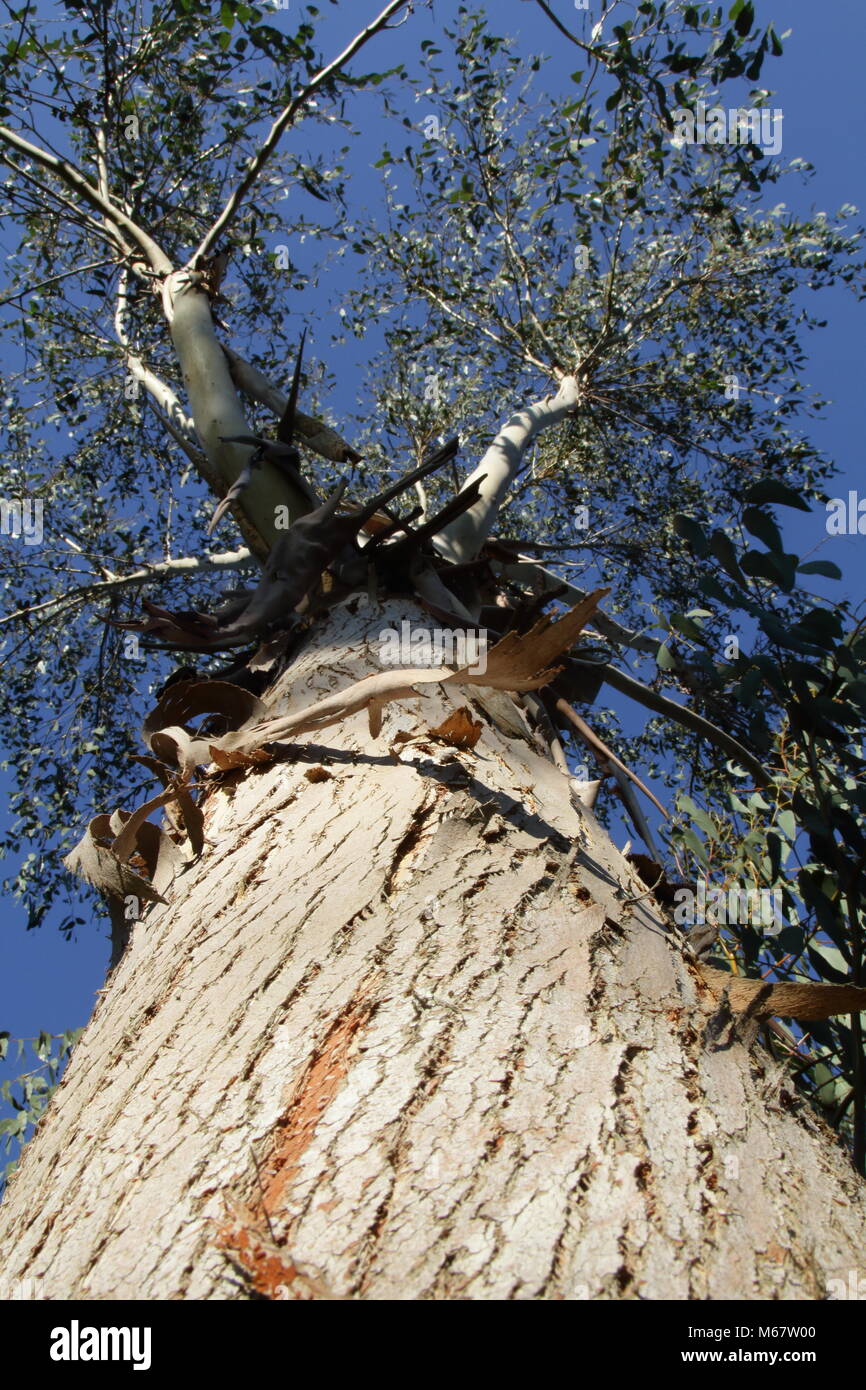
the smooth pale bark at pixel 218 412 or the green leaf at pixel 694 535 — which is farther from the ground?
the smooth pale bark at pixel 218 412

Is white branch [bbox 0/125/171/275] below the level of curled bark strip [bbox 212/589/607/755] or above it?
above

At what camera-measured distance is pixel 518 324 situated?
6.49 meters

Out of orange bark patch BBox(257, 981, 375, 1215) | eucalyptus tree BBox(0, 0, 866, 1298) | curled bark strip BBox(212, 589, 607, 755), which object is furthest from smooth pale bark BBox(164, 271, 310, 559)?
orange bark patch BBox(257, 981, 375, 1215)

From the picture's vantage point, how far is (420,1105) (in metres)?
0.81

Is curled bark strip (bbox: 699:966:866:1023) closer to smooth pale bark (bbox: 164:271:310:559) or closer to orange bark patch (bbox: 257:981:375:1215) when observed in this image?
orange bark patch (bbox: 257:981:375:1215)

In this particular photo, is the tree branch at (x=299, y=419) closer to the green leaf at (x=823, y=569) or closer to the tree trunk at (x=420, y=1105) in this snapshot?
the green leaf at (x=823, y=569)

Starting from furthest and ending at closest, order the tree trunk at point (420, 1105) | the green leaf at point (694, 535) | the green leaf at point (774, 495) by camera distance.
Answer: the green leaf at point (694, 535)
the green leaf at point (774, 495)
the tree trunk at point (420, 1105)

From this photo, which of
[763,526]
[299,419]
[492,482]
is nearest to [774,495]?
[763,526]

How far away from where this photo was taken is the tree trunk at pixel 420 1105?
0.69 meters

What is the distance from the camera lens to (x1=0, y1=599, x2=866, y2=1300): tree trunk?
2.26 feet

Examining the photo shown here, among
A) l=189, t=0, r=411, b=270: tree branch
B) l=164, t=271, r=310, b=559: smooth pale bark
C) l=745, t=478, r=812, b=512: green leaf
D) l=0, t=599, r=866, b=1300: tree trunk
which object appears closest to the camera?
l=0, t=599, r=866, b=1300: tree trunk

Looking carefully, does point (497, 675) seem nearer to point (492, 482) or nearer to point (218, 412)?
point (492, 482)

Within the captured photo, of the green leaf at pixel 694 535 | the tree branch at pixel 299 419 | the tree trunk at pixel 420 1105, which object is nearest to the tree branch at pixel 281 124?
the tree branch at pixel 299 419

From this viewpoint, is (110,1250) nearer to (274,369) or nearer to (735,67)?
(735,67)
